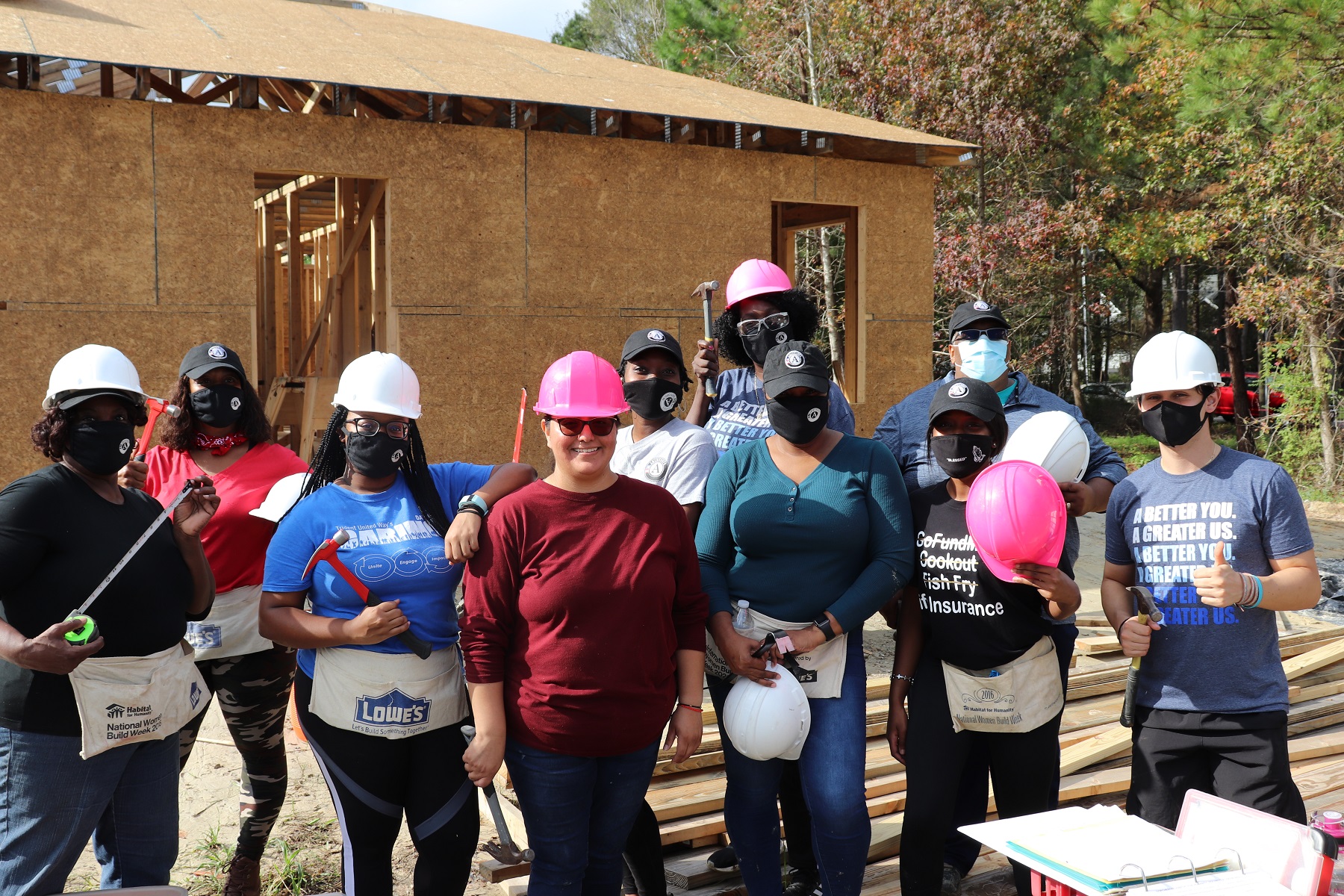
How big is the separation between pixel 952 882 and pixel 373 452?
2.75 metres

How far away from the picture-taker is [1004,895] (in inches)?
165

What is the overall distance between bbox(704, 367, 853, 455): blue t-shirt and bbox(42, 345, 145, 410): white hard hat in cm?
199

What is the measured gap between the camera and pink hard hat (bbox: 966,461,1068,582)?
310 cm

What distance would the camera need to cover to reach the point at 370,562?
3158 millimetres

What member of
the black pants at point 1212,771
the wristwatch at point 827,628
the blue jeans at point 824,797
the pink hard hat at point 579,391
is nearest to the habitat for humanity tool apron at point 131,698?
the pink hard hat at point 579,391

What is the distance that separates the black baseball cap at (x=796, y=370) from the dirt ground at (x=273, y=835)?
7.86ft

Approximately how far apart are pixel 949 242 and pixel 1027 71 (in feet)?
10.8

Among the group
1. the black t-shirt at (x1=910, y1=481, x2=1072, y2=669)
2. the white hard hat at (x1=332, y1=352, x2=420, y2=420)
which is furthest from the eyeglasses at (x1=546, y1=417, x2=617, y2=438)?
the black t-shirt at (x1=910, y1=481, x2=1072, y2=669)

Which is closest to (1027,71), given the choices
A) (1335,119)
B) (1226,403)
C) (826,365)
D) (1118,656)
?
(1335,119)

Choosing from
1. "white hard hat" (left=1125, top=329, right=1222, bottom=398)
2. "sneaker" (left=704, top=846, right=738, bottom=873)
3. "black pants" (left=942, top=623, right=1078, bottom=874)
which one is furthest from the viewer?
"sneaker" (left=704, top=846, right=738, bottom=873)

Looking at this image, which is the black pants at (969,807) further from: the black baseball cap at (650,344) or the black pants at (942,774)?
the black baseball cap at (650,344)

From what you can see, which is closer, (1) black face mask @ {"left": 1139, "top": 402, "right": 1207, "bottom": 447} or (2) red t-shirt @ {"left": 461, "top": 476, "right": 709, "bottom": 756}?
(2) red t-shirt @ {"left": 461, "top": 476, "right": 709, "bottom": 756}

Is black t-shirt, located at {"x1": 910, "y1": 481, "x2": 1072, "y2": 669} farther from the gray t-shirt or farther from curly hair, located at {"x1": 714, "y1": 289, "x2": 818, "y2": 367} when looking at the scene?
curly hair, located at {"x1": 714, "y1": 289, "x2": 818, "y2": 367}

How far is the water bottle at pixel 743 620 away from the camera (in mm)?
3549
